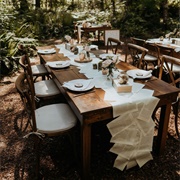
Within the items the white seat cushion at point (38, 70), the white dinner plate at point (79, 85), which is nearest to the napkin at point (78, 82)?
the white dinner plate at point (79, 85)

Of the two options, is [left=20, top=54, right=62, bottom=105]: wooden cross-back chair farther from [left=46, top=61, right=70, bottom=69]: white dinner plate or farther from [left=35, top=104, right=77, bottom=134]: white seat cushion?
[left=35, top=104, right=77, bottom=134]: white seat cushion

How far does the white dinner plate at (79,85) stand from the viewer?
6.10ft

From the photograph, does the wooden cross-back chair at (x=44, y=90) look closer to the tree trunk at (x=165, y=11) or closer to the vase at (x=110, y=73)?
the vase at (x=110, y=73)

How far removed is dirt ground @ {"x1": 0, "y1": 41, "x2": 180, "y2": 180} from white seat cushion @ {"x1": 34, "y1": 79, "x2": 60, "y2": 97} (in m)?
0.51

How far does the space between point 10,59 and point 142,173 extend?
3840 millimetres

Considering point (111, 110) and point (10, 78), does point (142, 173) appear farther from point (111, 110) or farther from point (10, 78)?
point (10, 78)

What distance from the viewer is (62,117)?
1.96 metres

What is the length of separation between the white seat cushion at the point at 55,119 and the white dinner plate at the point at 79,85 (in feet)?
0.94

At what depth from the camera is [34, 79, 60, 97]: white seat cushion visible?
2542mm

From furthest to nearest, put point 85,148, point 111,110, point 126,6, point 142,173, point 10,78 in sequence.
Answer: point 126,6 < point 10,78 < point 142,173 < point 85,148 < point 111,110

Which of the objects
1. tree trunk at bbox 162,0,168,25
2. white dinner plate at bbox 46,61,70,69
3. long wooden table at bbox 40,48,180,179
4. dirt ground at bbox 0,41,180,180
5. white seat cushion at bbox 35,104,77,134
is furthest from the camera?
tree trunk at bbox 162,0,168,25

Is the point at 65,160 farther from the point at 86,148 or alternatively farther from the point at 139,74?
the point at 139,74

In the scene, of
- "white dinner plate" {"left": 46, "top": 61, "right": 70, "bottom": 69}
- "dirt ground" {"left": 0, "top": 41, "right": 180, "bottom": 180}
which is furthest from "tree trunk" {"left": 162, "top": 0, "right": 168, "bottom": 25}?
Answer: "white dinner plate" {"left": 46, "top": 61, "right": 70, "bottom": 69}

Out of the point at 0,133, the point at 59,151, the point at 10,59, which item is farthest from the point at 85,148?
the point at 10,59
